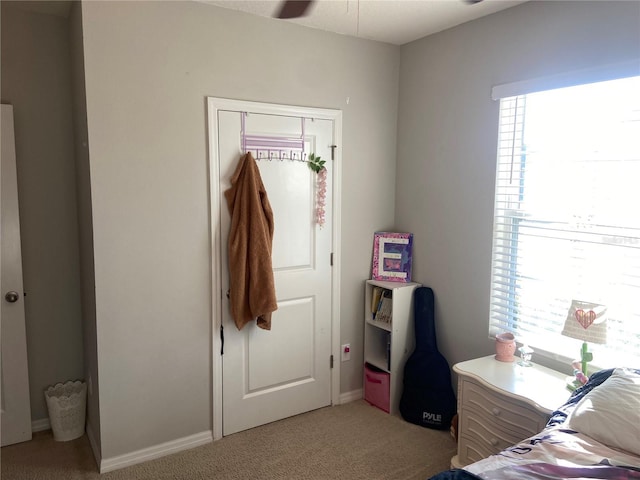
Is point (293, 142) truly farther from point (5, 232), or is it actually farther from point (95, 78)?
point (5, 232)

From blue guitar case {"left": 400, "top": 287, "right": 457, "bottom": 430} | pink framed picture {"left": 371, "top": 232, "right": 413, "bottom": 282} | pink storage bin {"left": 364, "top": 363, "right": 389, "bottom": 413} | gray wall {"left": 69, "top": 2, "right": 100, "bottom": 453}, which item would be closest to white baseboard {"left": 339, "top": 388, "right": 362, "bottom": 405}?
pink storage bin {"left": 364, "top": 363, "right": 389, "bottom": 413}

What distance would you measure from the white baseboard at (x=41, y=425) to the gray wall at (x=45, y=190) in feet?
0.09

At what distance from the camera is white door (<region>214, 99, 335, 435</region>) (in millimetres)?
2963

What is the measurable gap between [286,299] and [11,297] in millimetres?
1632

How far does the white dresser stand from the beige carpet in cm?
32

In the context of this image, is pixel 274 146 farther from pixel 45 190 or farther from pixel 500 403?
pixel 500 403

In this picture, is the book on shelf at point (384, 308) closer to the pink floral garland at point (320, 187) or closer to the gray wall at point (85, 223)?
the pink floral garland at point (320, 187)

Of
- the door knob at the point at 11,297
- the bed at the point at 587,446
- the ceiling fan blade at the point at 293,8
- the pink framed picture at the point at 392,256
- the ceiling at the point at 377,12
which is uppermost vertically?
the ceiling at the point at 377,12

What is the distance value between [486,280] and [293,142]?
1.47 metres

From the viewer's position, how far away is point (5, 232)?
2.85 meters

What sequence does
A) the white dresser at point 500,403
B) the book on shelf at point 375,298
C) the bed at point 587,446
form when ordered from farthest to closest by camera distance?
the book on shelf at point 375,298 < the white dresser at point 500,403 < the bed at point 587,446

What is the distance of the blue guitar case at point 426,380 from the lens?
10.2 ft

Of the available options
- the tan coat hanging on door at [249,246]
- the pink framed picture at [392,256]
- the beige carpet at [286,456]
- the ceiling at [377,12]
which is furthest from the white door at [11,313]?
the pink framed picture at [392,256]

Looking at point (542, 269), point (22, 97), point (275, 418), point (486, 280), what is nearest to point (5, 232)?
point (22, 97)
